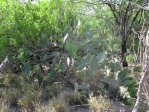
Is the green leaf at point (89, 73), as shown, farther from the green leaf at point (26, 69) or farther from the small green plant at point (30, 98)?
the green leaf at point (26, 69)

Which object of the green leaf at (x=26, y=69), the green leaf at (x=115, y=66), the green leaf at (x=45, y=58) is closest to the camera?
the green leaf at (x=115, y=66)

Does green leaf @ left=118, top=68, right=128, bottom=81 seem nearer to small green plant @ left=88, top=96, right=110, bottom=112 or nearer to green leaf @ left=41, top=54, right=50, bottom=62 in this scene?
small green plant @ left=88, top=96, right=110, bottom=112

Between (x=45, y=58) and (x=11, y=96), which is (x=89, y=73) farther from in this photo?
(x=11, y=96)

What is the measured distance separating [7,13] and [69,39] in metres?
1.26

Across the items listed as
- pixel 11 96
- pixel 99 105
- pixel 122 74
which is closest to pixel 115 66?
pixel 122 74

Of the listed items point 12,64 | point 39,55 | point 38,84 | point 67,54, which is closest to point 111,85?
point 67,54

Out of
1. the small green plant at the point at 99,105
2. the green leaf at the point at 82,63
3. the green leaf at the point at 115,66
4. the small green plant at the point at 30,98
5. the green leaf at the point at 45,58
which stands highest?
the green leaf at the point at 45,58

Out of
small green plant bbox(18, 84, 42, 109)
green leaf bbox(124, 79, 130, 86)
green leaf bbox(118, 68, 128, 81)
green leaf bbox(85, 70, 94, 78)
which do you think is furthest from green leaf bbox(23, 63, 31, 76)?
green leaf bbox(124, 79, 130, 86)

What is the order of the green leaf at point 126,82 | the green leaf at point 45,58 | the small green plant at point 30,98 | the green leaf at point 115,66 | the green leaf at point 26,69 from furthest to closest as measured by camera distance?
the green leaf at point 45,58 < the green leaf at point 26,69 < the green leaf at point 115,66 < the green leaf at point 126,82 < the small green plant at point 30,98

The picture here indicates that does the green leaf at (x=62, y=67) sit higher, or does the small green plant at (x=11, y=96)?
the green leaf at (x=62, y=67)

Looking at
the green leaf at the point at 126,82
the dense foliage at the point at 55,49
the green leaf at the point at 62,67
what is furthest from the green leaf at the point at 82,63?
the green leaf at the point at 126,82

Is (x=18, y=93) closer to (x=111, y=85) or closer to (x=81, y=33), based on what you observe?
(x=111, y=85)

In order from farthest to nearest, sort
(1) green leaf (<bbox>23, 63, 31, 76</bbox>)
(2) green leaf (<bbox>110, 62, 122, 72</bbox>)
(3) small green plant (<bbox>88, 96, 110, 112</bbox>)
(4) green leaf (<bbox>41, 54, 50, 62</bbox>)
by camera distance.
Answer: (4) green leaf (<bbox>41, 54, 50, 62</bbox>)
(1) green leaf (<bbox>23, 63, 31, 76</bbox>)
(2) green leaf (<bbox>110, 62, 122, 72</bbox>)
(3) small green plant (<bbox>88, 96, 110, 112</bbox>)

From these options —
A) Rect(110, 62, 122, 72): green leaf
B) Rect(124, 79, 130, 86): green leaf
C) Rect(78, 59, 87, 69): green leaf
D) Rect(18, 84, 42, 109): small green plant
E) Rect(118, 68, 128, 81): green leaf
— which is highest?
Rect(78, 59, 87, 69): green leaf
